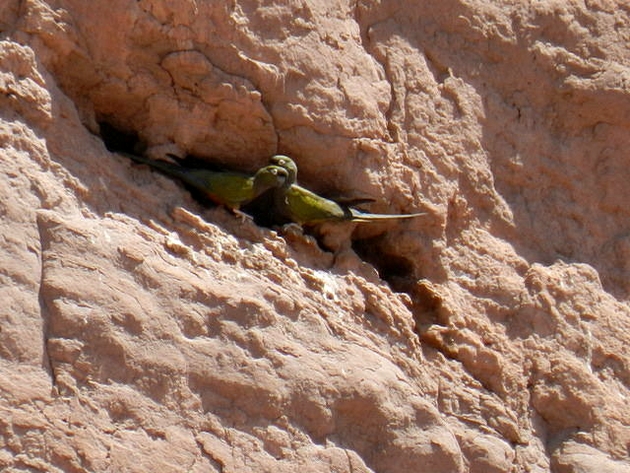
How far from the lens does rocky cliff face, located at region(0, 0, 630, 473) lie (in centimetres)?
253

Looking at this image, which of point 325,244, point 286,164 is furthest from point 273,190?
point 325,244

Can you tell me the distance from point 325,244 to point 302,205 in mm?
110

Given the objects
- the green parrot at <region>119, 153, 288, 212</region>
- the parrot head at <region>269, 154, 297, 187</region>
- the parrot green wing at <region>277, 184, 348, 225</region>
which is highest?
the parrot head at <region>269, 154, 297, 187</region>

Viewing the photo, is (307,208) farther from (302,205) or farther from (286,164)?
(286,164)

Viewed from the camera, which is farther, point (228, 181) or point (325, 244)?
point (325, 244)

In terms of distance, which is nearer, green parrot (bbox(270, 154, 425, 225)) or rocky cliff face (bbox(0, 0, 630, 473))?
rocky cliff face (bbox(0, 0, 630, 473))

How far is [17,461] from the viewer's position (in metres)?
2.33

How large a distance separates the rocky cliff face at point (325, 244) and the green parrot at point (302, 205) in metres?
0.04

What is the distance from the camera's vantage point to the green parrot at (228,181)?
294cm

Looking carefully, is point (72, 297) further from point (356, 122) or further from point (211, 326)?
point (356, 122)

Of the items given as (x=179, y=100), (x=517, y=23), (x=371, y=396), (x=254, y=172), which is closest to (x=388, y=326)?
(x=371, y=396)

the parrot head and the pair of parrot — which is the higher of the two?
the parrot head

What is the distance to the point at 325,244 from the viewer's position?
10.1 ft

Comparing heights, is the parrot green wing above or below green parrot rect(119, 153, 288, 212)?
above
